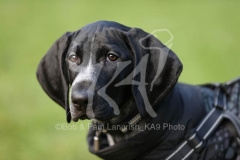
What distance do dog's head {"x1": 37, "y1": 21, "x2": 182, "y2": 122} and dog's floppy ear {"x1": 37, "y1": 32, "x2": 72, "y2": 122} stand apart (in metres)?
Answer: 0.02

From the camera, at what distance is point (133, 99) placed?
3.67 metres

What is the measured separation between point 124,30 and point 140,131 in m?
0.75

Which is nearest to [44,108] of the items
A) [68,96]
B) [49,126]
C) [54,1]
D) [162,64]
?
[49,126]

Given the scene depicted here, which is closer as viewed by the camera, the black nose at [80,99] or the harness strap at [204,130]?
the black nose at [80,99]

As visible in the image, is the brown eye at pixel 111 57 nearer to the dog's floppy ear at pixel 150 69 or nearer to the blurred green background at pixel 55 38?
the dog's floppy ear at pixel 150 69

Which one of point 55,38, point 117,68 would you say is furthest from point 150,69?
point 55,38

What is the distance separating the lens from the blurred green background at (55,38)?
18.3ft

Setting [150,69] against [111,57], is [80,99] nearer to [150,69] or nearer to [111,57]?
[111,57]

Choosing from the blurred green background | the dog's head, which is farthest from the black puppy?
the blurred green background

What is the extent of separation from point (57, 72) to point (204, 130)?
121 centimetres

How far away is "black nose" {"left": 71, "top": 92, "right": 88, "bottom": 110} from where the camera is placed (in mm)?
3240

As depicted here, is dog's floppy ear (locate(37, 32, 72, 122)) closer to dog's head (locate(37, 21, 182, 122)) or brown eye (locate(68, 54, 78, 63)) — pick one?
dog's head (locate(37, 21, 182, 122))

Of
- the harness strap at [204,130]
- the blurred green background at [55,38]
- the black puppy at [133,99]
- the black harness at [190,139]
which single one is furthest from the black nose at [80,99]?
the blurred green background at [55,38]

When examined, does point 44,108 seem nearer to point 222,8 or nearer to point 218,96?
point 218,96
